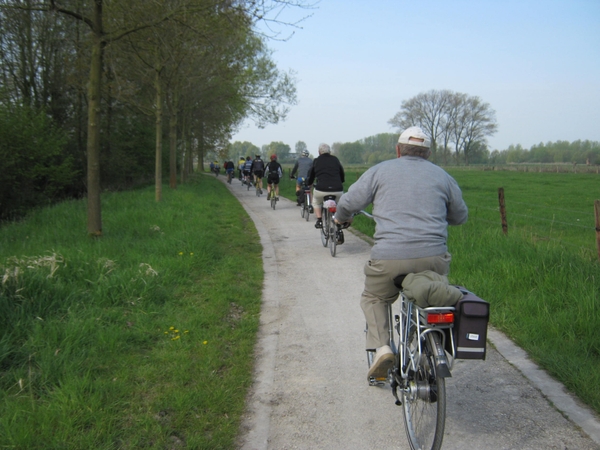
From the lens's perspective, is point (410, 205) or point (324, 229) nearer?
point (410, 205)

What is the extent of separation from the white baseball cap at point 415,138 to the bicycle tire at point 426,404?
50.5 inches

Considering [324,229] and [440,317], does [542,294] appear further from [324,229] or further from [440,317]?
[324,229]

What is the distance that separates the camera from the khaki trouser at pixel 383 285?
3.33 m

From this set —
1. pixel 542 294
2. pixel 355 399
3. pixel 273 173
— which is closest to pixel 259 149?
pixel 273 173

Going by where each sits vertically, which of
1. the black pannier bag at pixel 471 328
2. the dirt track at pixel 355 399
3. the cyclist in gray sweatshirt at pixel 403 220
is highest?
the cyclist in gray sweatshirt at pixel 403 220

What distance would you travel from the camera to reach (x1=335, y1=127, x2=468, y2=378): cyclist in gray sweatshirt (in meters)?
3.34

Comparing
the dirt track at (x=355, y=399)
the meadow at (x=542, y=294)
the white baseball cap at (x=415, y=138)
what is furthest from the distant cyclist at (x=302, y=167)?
the white baseball cap at (x=415, y=138)

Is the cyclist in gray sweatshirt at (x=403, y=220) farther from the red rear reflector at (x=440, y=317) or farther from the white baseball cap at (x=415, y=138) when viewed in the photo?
the red rear reflector at (x=440, y=317)

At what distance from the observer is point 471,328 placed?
289 centimetres

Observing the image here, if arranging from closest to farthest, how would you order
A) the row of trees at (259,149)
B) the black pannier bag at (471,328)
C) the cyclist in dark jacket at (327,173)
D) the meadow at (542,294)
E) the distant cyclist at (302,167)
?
the black pannier bag at (471,328), the meadow at (542,294), the cyclist in dark jacket at (327,173), the distant cyclist at (302,167), the row of trees at (259,149)

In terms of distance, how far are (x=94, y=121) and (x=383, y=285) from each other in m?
7.36

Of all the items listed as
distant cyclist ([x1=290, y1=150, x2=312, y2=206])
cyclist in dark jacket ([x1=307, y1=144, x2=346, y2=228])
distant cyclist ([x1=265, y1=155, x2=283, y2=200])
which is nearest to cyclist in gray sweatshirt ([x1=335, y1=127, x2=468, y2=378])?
cyclist in dark jacket ([x1=307, y1=144, x2=346, y2=228])

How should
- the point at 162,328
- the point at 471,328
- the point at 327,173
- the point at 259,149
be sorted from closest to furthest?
1. the point at 471,328
2. the point at 162,328
3. the point at 327,173
4. the point at 259,149

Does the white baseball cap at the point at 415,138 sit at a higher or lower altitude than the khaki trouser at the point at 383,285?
higher
